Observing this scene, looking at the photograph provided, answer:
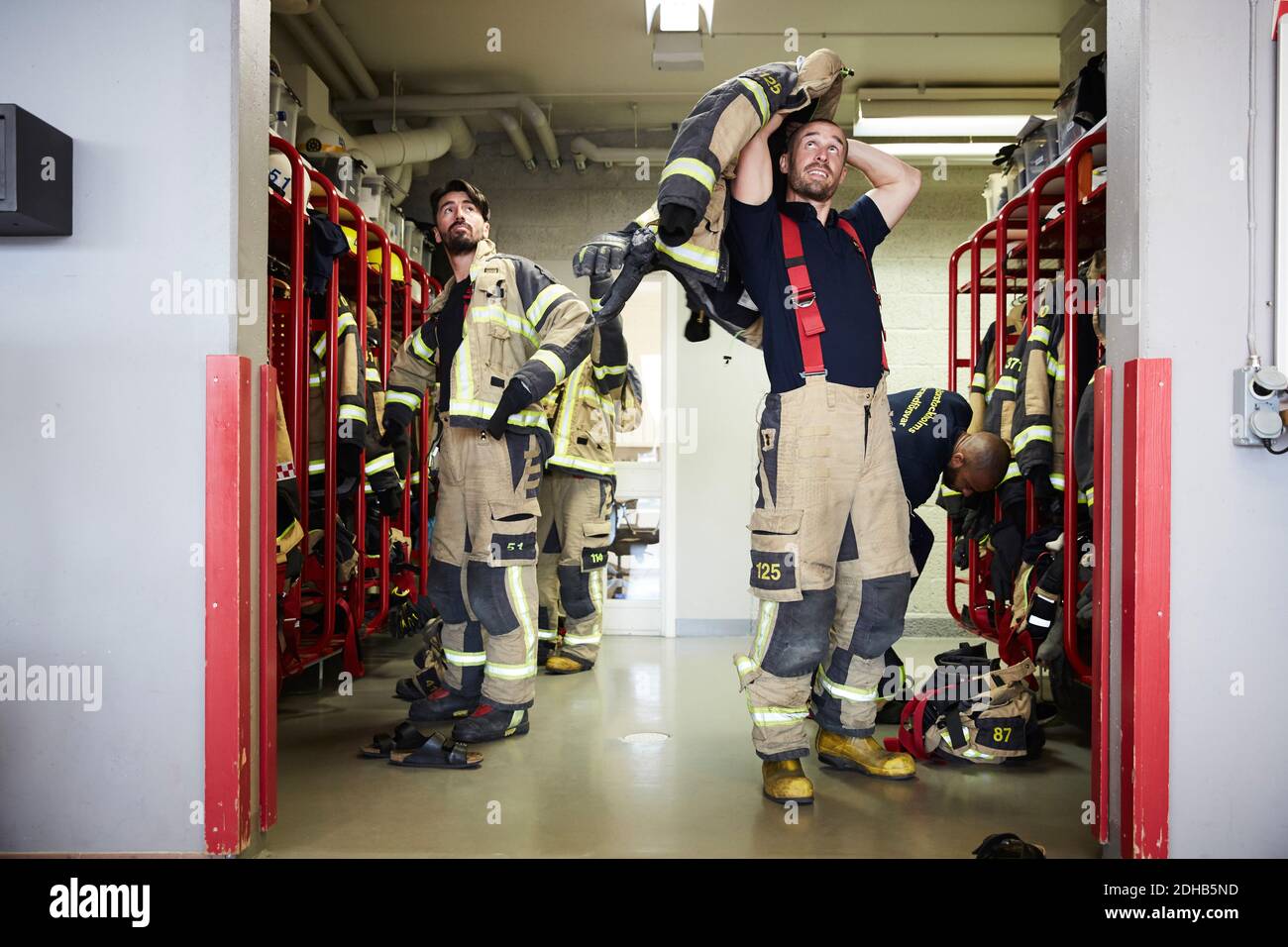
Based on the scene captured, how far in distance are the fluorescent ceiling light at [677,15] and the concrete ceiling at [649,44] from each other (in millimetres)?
294

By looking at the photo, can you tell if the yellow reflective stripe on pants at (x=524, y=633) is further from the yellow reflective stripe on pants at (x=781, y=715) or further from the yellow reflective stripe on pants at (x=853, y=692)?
the yellow reflective stripe on pants at (x=853, y=692)

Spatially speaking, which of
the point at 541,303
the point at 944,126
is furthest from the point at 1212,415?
the point at 944,126

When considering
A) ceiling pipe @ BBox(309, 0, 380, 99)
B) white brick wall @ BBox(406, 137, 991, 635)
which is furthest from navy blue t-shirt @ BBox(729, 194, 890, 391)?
white brick wall @ BBox(406, 137, 991, 635)

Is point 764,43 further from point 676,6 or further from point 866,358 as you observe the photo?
point 866,358

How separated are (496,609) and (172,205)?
1.90m

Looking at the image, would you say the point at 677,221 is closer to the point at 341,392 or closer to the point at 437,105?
the point at 341,392

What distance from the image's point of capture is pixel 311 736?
3926mm

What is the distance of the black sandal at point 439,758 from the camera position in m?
3.46

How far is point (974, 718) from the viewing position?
11.7 ft

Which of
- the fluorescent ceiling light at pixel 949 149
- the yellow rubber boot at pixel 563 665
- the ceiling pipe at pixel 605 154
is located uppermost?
the ceiling pipe at pixel 605 154

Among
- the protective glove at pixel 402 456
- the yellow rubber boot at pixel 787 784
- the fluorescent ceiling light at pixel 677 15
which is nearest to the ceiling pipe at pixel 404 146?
the fluorescent ceiling light at pixel 677 15

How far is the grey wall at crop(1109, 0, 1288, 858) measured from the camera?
2.31 meters

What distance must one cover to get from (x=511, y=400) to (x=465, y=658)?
1.16 m
